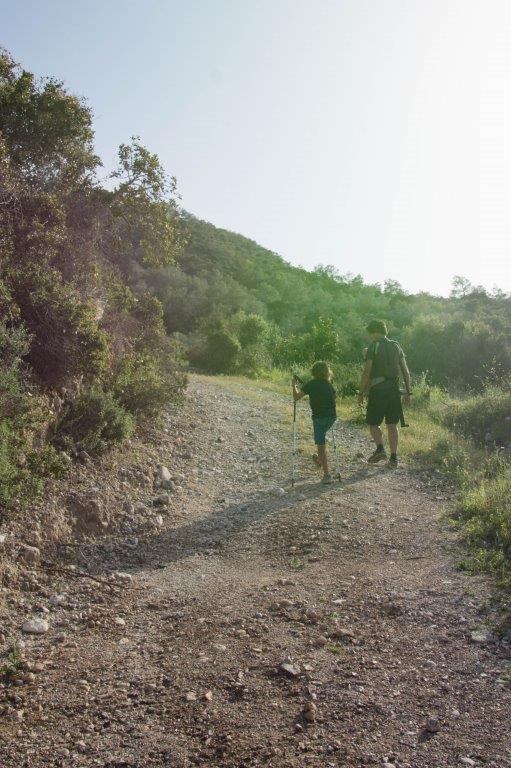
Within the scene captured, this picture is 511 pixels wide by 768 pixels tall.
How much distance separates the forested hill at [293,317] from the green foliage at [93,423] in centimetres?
459

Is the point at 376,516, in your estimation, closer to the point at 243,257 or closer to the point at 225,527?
the point at 225,527

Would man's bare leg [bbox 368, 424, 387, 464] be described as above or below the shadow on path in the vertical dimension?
above

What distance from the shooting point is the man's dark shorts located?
906 centimetres

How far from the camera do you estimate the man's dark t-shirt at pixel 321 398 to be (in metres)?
8.63

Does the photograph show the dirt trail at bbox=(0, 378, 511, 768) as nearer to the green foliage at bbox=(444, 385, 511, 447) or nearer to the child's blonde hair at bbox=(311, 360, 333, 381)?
the child's blonde hair at bbox=(311, 360, 333, 381)

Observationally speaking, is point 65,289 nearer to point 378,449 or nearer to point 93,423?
point 93,423

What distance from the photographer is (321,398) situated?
340 inches

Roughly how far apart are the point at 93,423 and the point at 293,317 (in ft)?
122

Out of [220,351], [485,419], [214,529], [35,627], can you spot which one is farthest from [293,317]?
[35,627]

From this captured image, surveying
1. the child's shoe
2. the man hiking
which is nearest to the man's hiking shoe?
the child's shoe

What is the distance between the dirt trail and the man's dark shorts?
1.99m

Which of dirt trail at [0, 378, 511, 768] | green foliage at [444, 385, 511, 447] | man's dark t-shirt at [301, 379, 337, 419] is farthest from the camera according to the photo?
green foliage at [444, 385, 511, 447]

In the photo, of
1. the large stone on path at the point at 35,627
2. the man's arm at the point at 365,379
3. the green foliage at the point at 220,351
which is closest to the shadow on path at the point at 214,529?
the large stone on path at the point at 35,627

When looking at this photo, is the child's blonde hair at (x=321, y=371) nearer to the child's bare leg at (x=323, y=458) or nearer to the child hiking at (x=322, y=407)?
the child hiking at (x=322, y=407)
